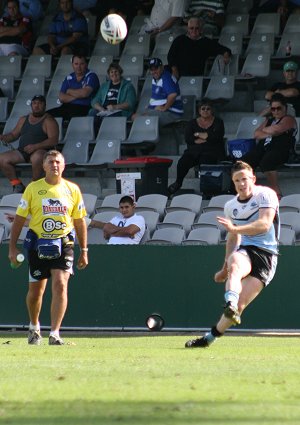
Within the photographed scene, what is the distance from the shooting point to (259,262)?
12.0m

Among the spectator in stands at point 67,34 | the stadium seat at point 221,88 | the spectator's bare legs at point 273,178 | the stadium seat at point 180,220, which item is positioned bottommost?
the stadium seat at point 180,220

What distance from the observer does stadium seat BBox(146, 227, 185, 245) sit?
1847 centimetres

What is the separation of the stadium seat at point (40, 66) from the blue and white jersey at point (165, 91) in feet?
11.9

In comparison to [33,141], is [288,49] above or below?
above

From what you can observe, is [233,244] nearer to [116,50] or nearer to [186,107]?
[186,107]

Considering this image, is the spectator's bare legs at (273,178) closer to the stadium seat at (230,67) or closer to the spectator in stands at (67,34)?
the stadium seat at (230,67)

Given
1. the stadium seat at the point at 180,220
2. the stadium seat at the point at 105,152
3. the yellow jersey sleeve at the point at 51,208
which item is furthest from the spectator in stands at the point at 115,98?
the yellow jersey sleeve at the point at 51,208

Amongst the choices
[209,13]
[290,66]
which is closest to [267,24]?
[209,13]

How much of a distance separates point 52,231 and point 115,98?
9.11m

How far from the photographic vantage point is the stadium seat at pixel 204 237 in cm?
1808

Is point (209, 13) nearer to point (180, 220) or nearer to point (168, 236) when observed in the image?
point (180, 220)

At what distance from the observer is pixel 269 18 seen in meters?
22.9

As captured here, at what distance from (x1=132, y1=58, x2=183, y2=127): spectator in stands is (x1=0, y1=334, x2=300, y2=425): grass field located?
9376mm

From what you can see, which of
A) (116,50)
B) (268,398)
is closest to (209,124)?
(116,50)
